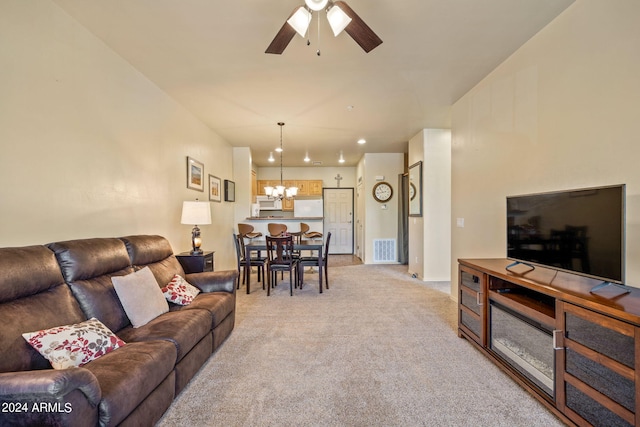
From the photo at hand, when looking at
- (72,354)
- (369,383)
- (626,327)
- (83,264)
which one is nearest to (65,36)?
(83,264)

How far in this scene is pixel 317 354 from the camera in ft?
7.73

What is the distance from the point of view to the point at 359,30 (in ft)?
5.84

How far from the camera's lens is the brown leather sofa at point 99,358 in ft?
3.34

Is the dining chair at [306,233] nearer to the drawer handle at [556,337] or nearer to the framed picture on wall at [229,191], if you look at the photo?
the framed picture on wall at [229,191]

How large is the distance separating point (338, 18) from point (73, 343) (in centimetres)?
234

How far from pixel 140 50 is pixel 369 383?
11.0 ft

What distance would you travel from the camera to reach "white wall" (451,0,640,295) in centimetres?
162

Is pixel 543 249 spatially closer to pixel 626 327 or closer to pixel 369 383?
pixel 626 327

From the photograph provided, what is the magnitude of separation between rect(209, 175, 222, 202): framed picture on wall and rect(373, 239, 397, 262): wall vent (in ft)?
12.0

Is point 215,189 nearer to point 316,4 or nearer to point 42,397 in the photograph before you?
point 316,4

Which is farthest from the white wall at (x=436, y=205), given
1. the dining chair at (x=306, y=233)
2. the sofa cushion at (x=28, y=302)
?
the sofa cushion at (x=28, y=302)

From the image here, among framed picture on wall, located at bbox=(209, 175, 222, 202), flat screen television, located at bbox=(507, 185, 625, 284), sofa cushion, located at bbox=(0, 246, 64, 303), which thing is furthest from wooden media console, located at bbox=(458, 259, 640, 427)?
framed picture on wall, located at bbox=(209, 175, 222, 202)

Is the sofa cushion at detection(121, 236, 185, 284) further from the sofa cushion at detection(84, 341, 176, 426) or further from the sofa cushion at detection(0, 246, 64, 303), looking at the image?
the sofa cushion at detection(84, 341, 176, 426)

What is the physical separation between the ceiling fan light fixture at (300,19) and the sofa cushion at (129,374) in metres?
2.11
